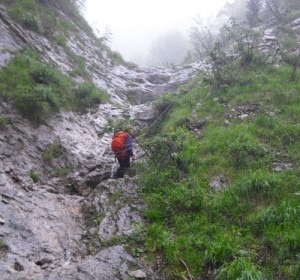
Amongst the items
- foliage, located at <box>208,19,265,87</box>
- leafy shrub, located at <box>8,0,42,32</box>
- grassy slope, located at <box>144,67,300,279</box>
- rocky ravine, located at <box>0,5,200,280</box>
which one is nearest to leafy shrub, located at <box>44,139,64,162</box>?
rocky ravine, located at <box>0,5,200,280</box>

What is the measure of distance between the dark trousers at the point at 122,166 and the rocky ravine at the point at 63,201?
0.29 meters

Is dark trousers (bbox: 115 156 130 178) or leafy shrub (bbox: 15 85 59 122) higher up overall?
leafy shrub (bbox: 15 85 59 122)

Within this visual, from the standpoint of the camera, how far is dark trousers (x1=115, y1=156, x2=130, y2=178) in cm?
1080

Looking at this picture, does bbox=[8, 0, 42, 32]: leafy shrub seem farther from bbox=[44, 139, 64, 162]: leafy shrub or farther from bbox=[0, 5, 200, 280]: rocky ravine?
bbox=[44, 139, 64, 162]: leafy shrub

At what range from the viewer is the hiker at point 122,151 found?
10.7 m

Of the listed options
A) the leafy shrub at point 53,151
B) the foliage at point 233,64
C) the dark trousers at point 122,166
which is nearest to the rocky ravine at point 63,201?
the leafy shrub at point 53,151

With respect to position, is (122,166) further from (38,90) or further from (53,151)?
(38,90)

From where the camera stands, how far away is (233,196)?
828 centimetres

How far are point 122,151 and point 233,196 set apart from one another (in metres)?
3.73

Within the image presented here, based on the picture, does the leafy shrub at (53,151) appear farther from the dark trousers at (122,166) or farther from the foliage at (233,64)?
the foliage at (233,64)

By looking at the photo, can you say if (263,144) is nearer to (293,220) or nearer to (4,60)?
(293,220)

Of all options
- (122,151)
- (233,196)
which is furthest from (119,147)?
(233,196)

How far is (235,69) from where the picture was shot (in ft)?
51.2

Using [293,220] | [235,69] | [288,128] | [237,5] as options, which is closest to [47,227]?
[293,220]
